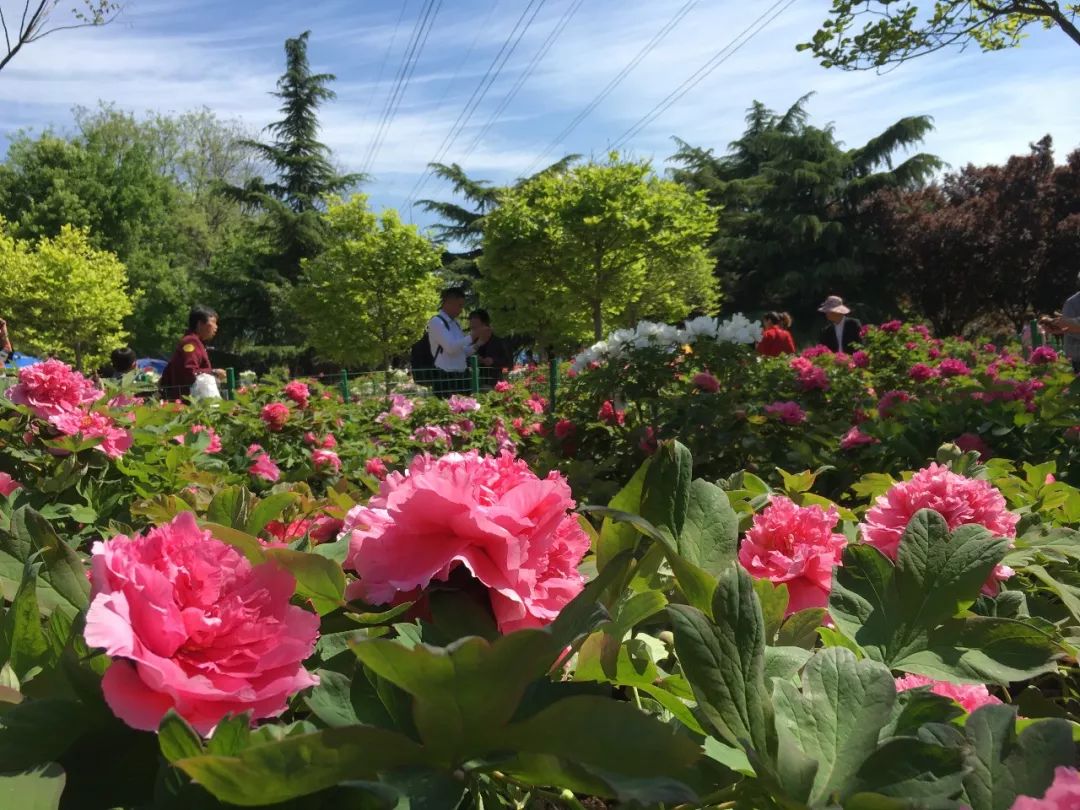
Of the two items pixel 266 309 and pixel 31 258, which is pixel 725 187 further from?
pixel 31 258

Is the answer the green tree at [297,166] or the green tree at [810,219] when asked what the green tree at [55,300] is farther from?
the green tree at [810,219]

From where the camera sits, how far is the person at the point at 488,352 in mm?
8906

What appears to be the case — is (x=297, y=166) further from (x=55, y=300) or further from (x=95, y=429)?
(x=95, y=429)

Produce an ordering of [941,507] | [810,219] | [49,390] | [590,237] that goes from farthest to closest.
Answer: [810,219]
[590,237]
[49,390]
[941,507]

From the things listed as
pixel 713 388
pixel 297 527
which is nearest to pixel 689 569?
pixel 297 527

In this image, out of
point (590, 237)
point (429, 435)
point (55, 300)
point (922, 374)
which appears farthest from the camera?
point (55, 300)

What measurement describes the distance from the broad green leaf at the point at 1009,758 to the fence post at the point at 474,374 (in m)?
7.65

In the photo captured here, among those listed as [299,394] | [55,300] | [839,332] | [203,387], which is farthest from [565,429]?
[55,300]

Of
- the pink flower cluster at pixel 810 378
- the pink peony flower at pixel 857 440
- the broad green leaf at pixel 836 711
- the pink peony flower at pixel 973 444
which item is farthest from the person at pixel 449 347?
the broad green leaf at pixel 836 711

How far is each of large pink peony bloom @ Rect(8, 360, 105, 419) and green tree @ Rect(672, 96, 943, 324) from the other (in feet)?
98.6

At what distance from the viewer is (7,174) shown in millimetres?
33094

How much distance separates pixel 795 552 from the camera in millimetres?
798

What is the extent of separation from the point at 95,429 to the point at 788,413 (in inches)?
118

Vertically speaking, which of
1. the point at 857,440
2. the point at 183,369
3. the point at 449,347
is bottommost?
the point at 857,440
